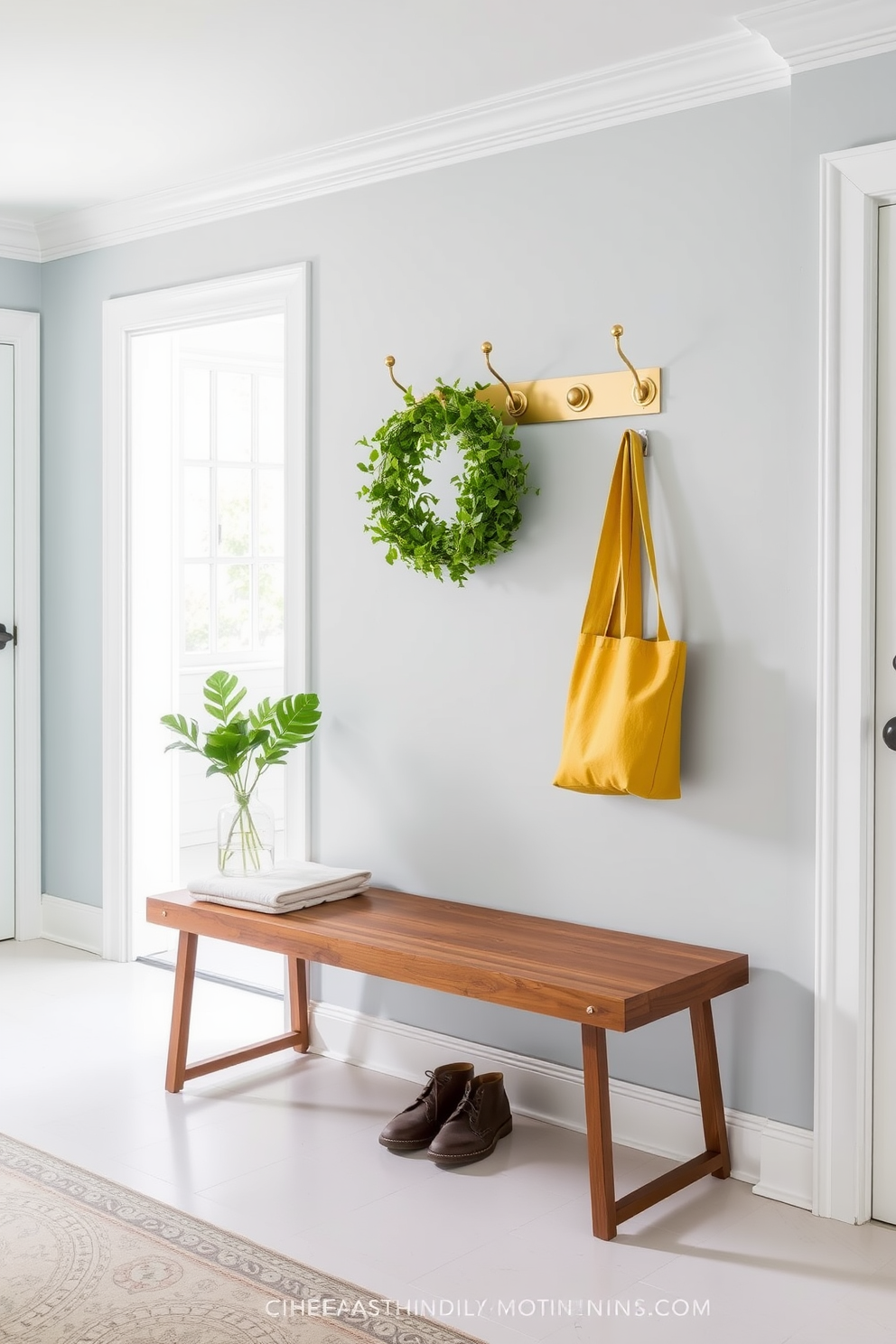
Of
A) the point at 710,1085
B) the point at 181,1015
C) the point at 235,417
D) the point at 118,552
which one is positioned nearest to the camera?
the point at 710,1085

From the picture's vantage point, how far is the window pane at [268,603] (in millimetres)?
5840

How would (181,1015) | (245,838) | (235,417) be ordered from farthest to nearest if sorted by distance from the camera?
1. (235,417)
2. (245,838)
3. (181,1015)

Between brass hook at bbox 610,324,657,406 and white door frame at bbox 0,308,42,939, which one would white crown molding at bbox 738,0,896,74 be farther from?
white door frame at bbox 0,308,42,939

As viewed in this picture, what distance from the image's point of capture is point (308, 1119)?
2996 millimetres

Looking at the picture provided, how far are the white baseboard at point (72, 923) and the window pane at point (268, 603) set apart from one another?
1.75m

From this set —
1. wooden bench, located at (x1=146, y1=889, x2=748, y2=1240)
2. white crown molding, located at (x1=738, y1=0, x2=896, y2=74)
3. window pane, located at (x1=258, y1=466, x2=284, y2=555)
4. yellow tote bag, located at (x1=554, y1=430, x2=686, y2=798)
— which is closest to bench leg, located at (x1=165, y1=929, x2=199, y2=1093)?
wooden bench, located at (x1=146, y1=889, x2=748, y2=1240)

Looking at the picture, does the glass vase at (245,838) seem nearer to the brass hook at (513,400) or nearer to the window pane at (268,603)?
the brass hook at (513,400)

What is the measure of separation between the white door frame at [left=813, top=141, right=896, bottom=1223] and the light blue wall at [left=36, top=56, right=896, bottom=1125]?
0.20 feet

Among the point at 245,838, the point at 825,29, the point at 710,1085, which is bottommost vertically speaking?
the point at 710,1085

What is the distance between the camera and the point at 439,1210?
253cm

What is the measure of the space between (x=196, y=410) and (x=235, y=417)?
189 millimetres

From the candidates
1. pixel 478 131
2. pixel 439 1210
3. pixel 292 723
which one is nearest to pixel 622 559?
A: pixel 292 723

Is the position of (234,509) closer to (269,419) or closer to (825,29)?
(269,419)

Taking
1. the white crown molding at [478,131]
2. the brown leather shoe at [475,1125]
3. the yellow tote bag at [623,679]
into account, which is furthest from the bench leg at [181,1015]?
the white crown molding at [478,131]
